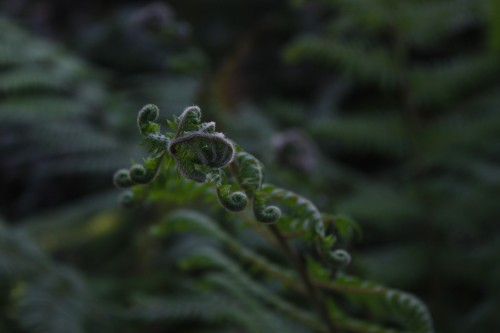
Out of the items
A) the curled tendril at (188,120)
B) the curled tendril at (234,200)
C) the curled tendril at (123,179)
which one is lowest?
the curled tendril at (234,200)

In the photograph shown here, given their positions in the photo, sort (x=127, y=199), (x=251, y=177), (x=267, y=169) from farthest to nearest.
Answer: (x=267, y=169), (x=127, y=199), (x=251, y=177)

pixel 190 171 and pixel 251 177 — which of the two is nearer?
pixel 190 171

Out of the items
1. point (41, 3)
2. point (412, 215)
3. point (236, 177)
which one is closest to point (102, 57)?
point (41, 3)

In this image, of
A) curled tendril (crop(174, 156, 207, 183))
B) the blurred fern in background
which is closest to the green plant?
curled tendril (crop(174, 156, 207, 183))

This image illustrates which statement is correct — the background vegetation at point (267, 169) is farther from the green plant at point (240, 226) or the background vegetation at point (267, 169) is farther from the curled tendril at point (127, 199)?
the curled tendril at point (127, 199)

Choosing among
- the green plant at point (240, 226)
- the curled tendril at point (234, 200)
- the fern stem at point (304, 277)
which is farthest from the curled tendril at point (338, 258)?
the curled tendril at point (234, 200)

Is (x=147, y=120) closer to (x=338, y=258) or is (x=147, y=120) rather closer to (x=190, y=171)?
(x=190, y=171)

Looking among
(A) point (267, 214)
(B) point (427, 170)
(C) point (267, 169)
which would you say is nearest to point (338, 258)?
(A) point (267, 214)
